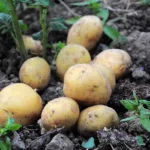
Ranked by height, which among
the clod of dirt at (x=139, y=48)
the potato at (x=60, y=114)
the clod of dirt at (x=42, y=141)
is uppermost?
the potato at (x=60, y=114)

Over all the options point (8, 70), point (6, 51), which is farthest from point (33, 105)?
point (6, 51)

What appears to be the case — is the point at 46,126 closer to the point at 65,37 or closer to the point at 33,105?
the point at 33,105

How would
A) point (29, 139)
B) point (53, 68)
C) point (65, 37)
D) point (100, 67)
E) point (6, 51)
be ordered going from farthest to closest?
point (65, 37)
point (6, 51)
point (53, 68)
point (100, 67)
point (29, 139)

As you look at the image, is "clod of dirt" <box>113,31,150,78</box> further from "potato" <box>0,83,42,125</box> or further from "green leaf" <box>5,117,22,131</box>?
"green leaf" <box>5,117,22,131</box>

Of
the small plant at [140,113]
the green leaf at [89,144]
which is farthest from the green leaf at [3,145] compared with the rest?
the small plant at [140,113]

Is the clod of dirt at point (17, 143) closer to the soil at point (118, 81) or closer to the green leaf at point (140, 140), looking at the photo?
the soil at point (118, 81)

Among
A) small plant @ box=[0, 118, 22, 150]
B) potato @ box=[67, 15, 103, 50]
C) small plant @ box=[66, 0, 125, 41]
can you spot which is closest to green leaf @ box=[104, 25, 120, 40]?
small plant @ box=[66, 0, 125, 41]

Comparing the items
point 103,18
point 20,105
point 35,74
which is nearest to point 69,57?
point 35,74
